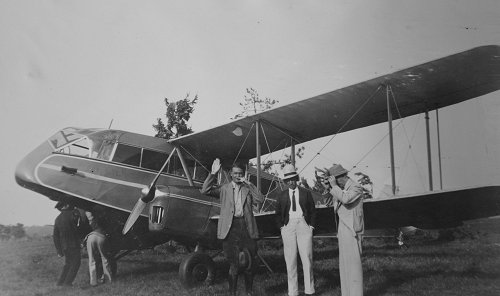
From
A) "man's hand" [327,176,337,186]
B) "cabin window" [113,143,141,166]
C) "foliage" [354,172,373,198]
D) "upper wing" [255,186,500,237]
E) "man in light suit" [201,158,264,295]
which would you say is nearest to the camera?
"man's hand" [327,176,337,186]

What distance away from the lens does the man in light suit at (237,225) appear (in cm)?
542

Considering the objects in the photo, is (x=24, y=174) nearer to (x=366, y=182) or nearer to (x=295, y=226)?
(x=295, y=226)

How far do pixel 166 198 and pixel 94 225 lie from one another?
2.25 metres

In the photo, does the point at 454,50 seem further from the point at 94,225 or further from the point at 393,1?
the point at 94,225

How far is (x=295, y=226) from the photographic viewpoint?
5.54 m

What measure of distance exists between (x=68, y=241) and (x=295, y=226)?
16.3 feet

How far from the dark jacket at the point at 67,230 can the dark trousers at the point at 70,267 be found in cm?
10

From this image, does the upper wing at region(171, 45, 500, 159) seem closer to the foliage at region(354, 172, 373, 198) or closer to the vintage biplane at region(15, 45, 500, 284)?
the vintage biplane at region(15, 45, 500, 284)

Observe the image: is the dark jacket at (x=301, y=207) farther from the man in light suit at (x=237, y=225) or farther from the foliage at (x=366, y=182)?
the foliage at (x=366, y=182)

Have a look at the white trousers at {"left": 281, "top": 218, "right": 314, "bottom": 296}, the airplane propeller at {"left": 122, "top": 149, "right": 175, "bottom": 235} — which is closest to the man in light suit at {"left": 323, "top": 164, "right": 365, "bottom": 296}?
the white trousers at {"left": 281, "top": 218, "right": 314, "bottom": 296}

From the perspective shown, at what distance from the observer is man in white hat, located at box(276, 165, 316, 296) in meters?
5.34

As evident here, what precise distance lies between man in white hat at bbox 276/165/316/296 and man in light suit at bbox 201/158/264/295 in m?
0.41

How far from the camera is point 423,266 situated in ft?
27.4

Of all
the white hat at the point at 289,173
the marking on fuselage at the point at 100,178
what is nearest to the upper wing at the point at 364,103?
the marking on fuselage at the point at 100,178
